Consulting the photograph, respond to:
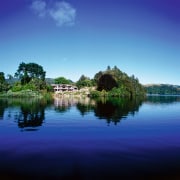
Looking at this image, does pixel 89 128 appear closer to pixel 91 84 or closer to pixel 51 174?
pixel 51 174

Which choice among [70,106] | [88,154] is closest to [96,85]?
[70,106]

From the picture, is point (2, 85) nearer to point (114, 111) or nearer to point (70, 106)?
point (70, 106)

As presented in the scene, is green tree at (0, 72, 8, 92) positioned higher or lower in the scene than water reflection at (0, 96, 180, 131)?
higher

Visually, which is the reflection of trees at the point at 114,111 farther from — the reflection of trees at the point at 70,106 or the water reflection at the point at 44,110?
the reflection of trees at the point at 70,106

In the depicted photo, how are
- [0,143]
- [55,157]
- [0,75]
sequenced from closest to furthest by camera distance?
[55,157]
[0,143]
[0,75]

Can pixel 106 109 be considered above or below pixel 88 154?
above

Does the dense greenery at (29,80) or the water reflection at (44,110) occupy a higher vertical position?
the dense greenery at (29,80)

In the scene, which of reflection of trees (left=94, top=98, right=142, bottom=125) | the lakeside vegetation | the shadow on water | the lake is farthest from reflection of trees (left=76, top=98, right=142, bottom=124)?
the lakeside vegetation

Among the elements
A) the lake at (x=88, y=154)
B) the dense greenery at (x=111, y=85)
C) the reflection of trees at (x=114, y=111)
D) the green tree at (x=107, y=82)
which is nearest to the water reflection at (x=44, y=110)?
the reflection of trees at (x=114, y=111)

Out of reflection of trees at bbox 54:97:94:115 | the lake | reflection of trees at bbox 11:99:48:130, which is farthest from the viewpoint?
reflection of trees at bbox 54:97:94:115

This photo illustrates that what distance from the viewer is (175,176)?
1191 cm

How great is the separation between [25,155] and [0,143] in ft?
13.8

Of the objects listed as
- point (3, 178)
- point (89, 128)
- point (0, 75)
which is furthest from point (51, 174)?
point (0, 75)

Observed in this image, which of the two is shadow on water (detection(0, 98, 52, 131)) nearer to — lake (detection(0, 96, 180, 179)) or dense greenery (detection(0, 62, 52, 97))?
lake (detection(0, 96, 180, 179))
